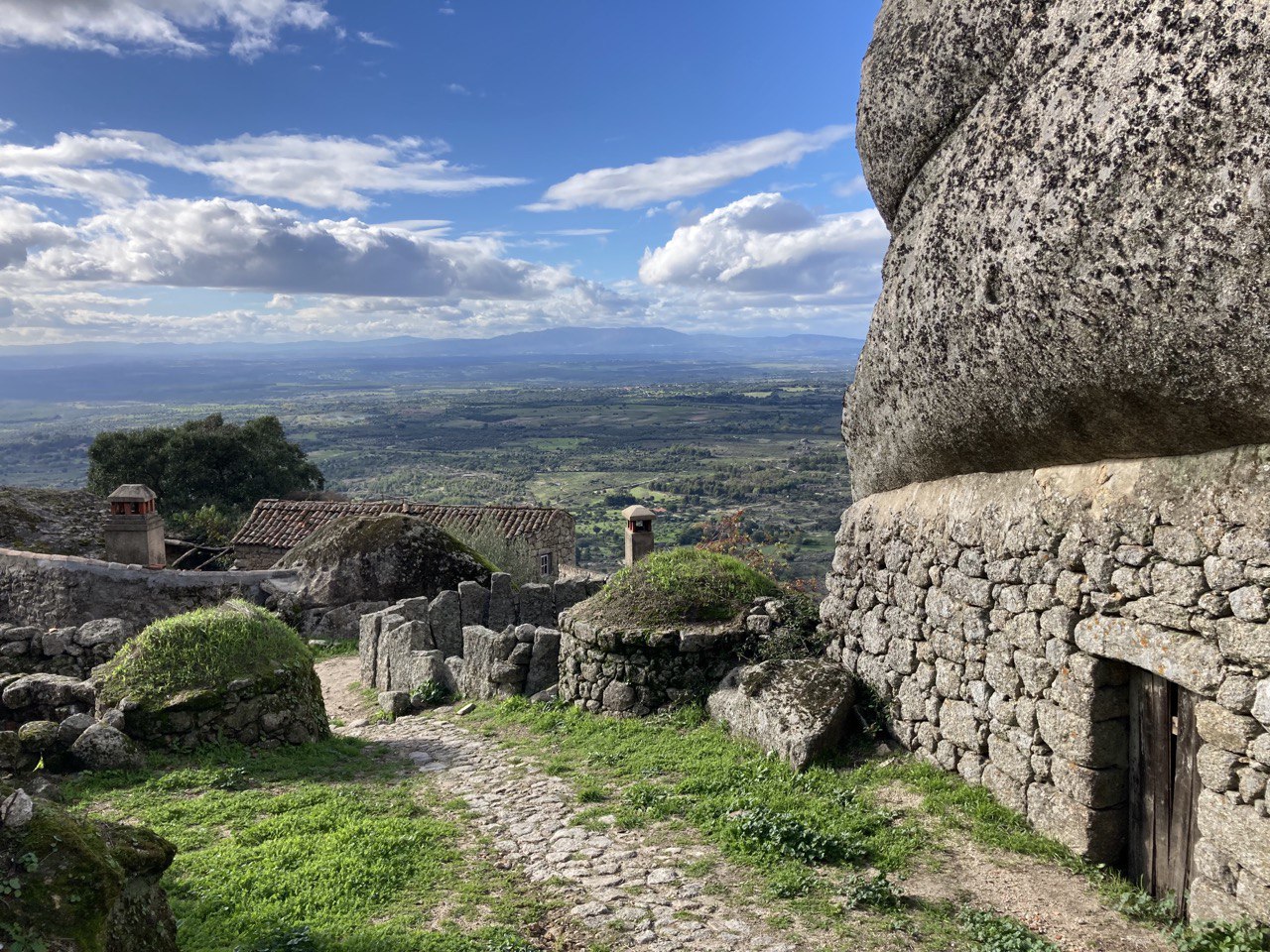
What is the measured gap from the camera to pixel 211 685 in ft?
31.5

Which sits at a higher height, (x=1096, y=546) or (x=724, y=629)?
(x=1096, y=546)

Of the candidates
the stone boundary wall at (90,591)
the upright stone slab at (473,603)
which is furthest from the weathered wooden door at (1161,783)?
the stone boundary wall at (90,591)

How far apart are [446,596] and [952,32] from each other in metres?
11.5

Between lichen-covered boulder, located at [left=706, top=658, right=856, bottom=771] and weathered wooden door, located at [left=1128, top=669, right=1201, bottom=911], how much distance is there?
279 centimetres

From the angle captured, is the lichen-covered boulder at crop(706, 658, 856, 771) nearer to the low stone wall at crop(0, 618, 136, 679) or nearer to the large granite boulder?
the large granite boulder

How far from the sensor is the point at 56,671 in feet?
40.4

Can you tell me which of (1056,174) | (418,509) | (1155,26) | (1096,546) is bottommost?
(418,509)

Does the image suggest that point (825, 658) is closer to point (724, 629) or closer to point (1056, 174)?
point (724, 629)

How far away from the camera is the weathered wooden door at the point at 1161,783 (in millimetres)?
5738

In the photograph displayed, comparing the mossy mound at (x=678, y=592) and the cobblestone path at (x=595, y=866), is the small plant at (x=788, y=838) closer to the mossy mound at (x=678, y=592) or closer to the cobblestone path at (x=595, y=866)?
the cobblestone path at (x=595, y=866)

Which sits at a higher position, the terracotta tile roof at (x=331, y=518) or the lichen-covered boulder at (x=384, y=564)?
the lichen-covered boulder at (x=384, y=564)

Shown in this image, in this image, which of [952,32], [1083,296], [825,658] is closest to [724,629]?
[825,658]

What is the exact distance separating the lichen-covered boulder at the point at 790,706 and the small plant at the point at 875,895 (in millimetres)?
2224

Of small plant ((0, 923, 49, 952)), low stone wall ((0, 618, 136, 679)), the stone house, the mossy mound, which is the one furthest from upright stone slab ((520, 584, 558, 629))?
the stone house
